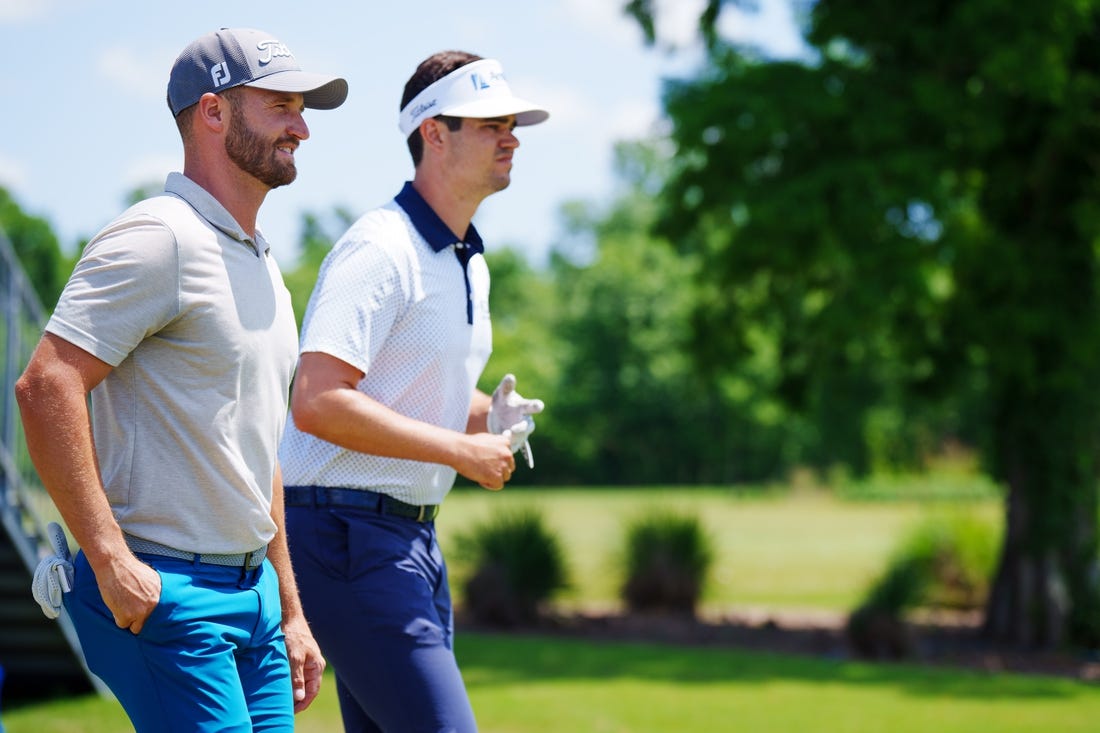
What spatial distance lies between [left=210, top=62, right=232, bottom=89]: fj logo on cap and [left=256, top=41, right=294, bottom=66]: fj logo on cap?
0.09 metres

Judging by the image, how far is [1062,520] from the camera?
14.1 m

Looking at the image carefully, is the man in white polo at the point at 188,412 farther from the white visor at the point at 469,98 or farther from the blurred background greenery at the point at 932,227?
the blurred background greenery at the point at 932,227

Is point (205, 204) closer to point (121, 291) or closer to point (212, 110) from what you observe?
point (212, 110)

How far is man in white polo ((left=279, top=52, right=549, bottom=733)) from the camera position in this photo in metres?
3.54

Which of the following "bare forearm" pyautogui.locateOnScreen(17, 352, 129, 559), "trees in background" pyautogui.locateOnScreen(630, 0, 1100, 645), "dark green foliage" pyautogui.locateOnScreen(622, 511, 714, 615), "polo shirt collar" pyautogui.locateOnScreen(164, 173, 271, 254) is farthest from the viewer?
"dark green foliage" pyautogui.locateOnScreen(622, 511, 714, 615)

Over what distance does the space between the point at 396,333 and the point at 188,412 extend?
103 cm

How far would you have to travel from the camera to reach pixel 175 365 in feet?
9.27

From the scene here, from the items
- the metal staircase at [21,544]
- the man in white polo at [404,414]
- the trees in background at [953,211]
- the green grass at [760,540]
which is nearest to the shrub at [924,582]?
the green grass at [760,540]

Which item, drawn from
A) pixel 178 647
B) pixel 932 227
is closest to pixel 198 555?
pixel 178 647

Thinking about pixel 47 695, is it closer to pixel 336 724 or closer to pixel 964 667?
pixel 336 724

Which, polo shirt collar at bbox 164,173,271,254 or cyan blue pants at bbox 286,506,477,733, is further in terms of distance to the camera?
cyan blue pants at bbox 286,506,477,733

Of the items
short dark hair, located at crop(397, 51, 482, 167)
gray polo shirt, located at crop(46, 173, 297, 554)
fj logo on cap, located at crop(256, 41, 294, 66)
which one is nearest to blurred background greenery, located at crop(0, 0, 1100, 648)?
short dark hair, located at crop(397, 51, 482, 167)

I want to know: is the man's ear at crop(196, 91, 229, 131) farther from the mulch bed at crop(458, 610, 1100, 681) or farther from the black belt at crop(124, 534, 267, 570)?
the mulch bed at crop(458, 610, 1100, 681)

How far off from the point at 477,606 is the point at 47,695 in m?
6.07
